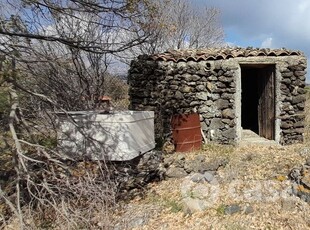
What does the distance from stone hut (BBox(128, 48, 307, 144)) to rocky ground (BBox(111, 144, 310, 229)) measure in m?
1.38

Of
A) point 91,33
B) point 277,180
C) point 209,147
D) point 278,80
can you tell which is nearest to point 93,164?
point 277,180

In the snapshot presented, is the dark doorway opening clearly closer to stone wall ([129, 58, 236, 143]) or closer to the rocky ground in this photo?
stone wall ([129, 58, 236, 143])

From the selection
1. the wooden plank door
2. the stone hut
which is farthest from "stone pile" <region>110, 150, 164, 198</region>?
the wooden plank door

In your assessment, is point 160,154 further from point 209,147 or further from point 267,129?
point 267,129

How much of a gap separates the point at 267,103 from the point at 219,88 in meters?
1.56

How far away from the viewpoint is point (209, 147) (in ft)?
28.0

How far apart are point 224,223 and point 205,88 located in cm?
458

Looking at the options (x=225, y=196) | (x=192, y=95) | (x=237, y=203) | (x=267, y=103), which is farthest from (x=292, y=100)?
(x=237, y=203)

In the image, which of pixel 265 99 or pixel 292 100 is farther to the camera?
pixel 265 99

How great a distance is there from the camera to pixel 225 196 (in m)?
5.70

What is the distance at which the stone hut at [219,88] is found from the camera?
339 inches

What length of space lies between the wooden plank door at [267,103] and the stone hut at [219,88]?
3cm

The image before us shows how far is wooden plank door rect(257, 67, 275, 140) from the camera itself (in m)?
8.99

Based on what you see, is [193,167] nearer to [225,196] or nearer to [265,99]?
[225,196]
